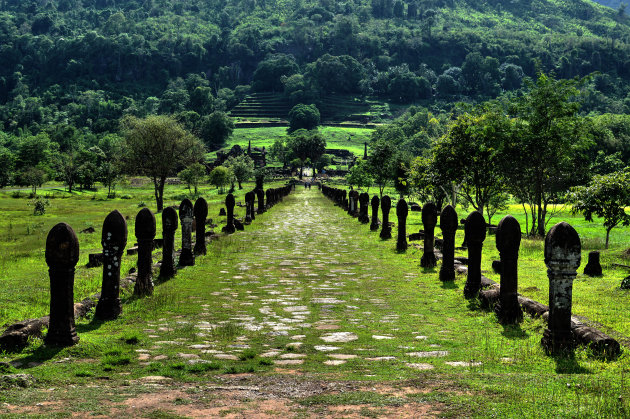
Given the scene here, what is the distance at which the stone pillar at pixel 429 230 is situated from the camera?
14070 millimetres

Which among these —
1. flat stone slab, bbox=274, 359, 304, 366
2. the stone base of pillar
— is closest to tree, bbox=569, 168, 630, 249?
the stone base of pillar

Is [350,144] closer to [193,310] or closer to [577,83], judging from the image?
[577,83]

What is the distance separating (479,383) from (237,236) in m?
16.3

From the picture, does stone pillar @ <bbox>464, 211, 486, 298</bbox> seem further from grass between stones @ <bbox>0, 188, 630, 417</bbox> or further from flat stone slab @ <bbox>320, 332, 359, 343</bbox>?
flat stone slab @ <bbox>320, 332, 359, 343</bbox>

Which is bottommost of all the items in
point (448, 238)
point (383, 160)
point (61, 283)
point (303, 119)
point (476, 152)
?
point (61, 283)

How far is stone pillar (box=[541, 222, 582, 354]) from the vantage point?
6961mm

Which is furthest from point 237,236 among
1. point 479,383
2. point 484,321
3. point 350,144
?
point 350,144

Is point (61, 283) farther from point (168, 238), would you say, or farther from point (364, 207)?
point (364, 207)

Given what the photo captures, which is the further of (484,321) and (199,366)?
(484,321)

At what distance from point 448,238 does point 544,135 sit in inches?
480

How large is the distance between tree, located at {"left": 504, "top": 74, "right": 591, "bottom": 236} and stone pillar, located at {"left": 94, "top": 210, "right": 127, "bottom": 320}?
58.0 ft

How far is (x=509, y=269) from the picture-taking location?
8.51 metres

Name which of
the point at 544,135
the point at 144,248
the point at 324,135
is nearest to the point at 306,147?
the point at 324,135

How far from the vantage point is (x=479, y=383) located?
18.3 feet
